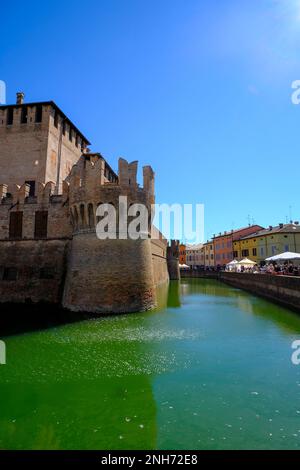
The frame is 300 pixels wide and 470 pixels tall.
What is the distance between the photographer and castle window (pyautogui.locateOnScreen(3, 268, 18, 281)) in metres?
20.9

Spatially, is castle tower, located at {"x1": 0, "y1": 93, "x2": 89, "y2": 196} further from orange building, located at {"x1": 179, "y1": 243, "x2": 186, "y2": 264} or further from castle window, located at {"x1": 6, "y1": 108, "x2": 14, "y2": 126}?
orange building, located at {"x1": 179, "y1": 243, "x2": 186, "y2": 264}

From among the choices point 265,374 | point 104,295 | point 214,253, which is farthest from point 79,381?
point 214,253

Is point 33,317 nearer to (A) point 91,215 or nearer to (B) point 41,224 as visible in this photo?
(A) point 91,215

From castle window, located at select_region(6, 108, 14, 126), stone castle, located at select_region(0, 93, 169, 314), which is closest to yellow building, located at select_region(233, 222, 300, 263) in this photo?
stone castle, located at select_region(0, 93, 169, 314)

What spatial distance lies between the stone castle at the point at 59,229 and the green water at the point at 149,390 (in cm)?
449

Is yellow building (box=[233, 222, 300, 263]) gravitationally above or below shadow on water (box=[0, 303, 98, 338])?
above

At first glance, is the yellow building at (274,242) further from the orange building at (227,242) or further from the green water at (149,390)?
the green water at (149,390)

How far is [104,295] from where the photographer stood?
17422mm

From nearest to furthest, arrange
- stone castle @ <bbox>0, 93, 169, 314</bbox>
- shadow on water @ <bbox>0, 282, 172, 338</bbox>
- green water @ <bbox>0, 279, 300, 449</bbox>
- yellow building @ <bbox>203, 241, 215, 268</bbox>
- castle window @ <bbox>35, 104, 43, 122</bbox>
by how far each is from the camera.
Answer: green water @ <bbox>0, 279, 300, 449</bbox>, shadow on water @ <bbox>0, 282, 172, 338</bbox>, stone castle @ <bbox>0, 93, 169, 314</bbox>, castle window @ <bbox>35, 104, 43, 122</bbox>, yellow building @ <bbox>203, 241, 215, 268</bbox>

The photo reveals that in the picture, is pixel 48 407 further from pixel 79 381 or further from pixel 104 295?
pixel 104 295

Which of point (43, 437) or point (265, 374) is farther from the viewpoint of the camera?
point (265, 374)

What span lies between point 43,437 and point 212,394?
4.11 m

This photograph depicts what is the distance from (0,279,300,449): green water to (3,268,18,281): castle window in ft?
29.6

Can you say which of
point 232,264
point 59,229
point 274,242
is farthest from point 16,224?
point 274,242
